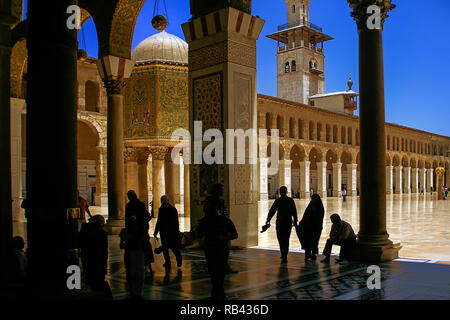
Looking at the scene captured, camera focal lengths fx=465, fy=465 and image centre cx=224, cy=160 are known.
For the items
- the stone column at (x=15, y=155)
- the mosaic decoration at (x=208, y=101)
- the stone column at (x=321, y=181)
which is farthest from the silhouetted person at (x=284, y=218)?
the stone column at (x=321, y=181)

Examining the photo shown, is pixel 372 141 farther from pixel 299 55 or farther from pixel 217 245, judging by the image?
pixel 299 55

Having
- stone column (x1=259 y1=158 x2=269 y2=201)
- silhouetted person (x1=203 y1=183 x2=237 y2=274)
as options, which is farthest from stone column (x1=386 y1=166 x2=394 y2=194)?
silhouetted person (x1=203 y1=183 x2=237 y2=274)

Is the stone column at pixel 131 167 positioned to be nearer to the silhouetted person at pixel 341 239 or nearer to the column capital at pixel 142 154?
the column capital at pixel 142 154

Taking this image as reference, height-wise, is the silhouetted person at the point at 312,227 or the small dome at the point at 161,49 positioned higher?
the small dome at the point at 161,49

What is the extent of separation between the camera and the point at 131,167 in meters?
14.7

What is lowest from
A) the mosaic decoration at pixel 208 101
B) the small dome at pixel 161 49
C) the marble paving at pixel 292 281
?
the marble paving at pixel 292 281

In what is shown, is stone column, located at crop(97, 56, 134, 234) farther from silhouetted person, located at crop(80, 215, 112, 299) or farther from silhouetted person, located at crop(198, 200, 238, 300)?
silhouetted person, located at crop(198, 200, 238, 300)

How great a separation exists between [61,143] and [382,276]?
11.3ft

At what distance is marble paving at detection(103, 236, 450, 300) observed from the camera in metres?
4.04

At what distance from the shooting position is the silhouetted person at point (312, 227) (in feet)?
19.7

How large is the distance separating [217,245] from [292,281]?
122 cm

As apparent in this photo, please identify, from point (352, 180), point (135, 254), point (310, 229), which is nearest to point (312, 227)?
point (310, 229)

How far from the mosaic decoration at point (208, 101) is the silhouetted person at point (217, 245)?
2923 mm
